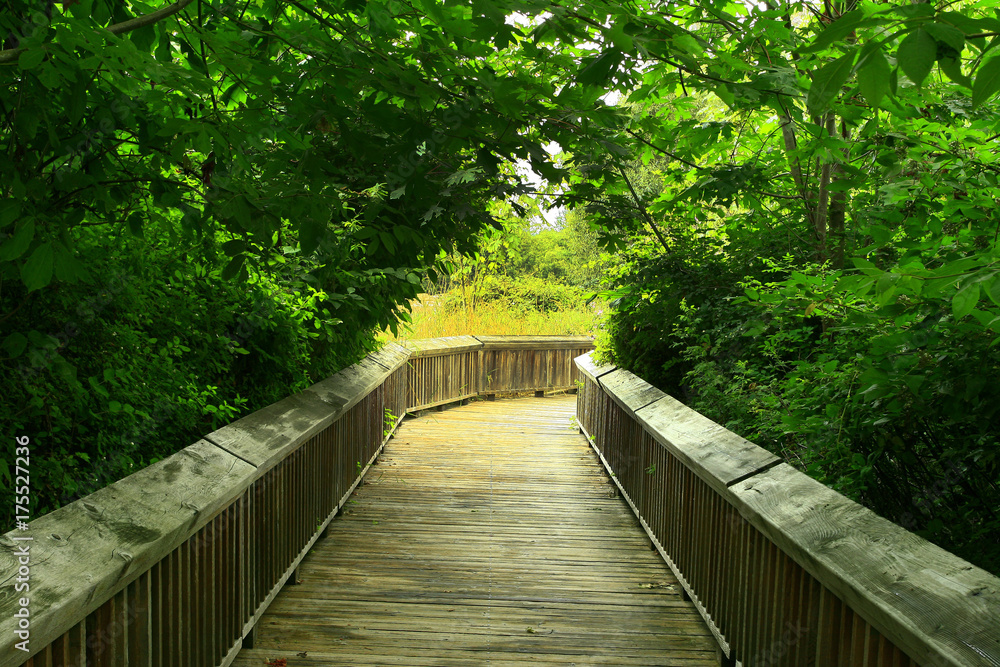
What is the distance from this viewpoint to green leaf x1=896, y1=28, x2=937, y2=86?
4.01 ft

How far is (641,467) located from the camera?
5402 mm

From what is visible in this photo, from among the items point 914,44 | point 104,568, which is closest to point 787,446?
point 914,44

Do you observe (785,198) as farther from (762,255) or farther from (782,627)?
(782,627)

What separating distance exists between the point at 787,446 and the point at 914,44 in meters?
2.91

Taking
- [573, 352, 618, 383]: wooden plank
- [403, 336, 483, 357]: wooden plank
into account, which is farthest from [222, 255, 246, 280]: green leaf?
[403, 336, 483, 357]: wooden plank

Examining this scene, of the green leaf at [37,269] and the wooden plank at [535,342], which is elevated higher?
the green leaf at [37,269]

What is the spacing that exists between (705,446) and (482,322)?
9.91 meters

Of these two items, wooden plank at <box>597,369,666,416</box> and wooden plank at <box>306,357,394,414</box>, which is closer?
wooden plank at <box>306,357,394,414</box>

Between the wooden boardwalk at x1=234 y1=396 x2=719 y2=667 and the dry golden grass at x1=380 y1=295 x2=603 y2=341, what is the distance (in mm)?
4902

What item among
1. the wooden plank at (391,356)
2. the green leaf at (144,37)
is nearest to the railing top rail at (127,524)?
the green leaf at (144,37)

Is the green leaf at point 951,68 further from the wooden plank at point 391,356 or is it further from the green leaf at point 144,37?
the wooden plank at point 391,356

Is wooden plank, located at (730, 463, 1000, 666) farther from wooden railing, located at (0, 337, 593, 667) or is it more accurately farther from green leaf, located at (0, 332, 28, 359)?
green leaf, located at (0, 332, 28, 359)

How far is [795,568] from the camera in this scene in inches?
99.3

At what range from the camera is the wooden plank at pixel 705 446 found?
3143 mm
